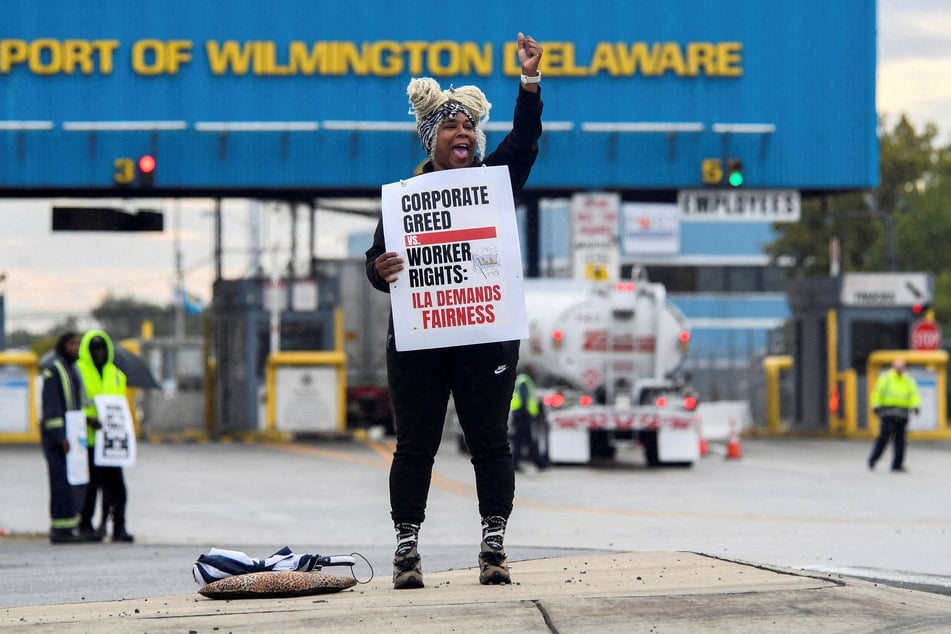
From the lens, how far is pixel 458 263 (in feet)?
22.0

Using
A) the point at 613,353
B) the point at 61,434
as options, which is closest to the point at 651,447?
the point at 613,353

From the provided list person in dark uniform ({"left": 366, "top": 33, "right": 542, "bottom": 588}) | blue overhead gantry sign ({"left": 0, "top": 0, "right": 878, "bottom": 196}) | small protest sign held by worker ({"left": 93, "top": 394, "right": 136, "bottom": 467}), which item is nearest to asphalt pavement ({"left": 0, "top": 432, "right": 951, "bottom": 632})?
person in dark uniform ({"left": 366, "top": 33, "right": 542, "bottom": 588})

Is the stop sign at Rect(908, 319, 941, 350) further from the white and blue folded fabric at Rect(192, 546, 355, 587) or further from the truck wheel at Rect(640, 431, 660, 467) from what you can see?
the white and blue folded fabric at Rect(192, 546, 355, 587)

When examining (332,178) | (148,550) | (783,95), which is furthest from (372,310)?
(148,550)

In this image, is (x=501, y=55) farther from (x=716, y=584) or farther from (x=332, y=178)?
(x=716, y=584)

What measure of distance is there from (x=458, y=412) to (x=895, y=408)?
1875cm

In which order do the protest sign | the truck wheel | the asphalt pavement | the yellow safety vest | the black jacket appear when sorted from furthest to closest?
the truck wheel
the yellow safety vest
the black jacket
the protest sign
the asphalt pavement

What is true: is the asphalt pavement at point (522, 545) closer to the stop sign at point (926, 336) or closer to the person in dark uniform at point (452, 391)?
the person in dark uniform at point (452, 391)

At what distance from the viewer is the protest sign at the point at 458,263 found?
6676 millimetres

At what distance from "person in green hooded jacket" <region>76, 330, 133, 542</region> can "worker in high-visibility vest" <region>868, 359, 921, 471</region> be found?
518 inches

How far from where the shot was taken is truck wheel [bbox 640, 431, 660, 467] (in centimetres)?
2562

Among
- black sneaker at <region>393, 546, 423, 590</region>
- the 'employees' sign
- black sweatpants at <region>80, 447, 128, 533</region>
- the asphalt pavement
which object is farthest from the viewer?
the 'employees' sign

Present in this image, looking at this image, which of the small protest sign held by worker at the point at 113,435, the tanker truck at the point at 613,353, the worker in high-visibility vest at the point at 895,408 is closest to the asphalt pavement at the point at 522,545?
the worker in high-visibility vest at the point at 895,408

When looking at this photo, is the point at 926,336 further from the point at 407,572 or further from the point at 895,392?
the point at 407,572
